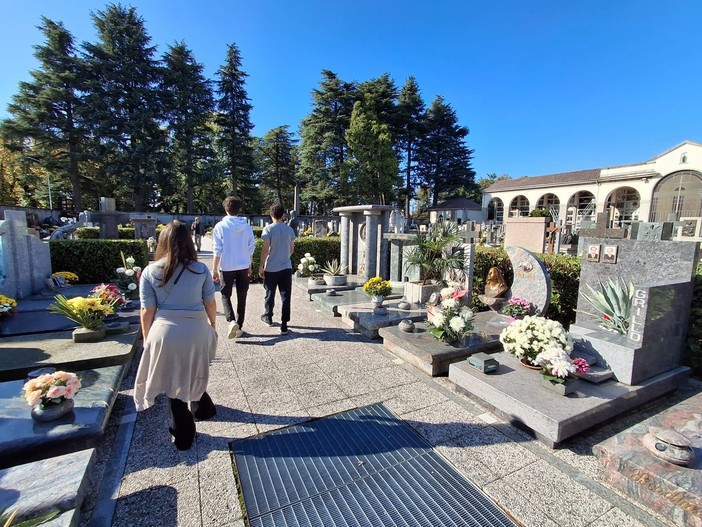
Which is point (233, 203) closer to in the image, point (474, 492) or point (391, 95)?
point (474, 492)

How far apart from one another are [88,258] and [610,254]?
10.2m

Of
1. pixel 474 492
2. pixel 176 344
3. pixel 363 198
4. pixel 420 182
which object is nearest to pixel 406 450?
pixel 474 492

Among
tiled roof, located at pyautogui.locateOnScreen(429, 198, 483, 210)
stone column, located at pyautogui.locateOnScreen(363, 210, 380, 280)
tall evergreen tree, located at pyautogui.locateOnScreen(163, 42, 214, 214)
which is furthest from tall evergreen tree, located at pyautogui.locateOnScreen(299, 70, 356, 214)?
stone column, located at pyautogui.locateOnScreen(363, 210, 380, 280)

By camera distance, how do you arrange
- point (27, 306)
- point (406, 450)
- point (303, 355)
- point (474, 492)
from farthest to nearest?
point (27, 306) → point (303, 355) → point (406, 450) → point (474, 492)

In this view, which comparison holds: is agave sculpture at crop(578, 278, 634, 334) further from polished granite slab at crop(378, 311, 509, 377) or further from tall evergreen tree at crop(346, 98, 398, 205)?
tall evergreen tree at crop(346, 98, 398, 205)

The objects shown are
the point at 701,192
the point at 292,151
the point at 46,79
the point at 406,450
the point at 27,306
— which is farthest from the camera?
the point at 292,151

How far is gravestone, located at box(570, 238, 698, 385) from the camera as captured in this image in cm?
324

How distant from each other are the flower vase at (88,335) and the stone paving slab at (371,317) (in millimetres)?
3443

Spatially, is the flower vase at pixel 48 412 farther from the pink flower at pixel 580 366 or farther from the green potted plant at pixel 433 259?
the green potted plant at pixel 433 259

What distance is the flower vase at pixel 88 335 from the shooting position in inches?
152

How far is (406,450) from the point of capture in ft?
8.48

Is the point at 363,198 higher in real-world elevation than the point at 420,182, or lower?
lower

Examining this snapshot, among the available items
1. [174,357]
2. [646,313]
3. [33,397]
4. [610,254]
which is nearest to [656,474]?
[646,313]

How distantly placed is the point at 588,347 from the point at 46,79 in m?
35.4
